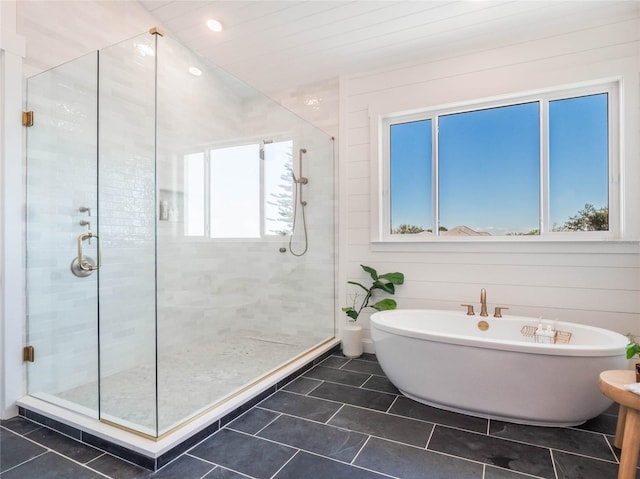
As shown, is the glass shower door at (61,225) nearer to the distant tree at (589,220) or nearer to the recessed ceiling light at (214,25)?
the recessed ceiling light at (214,25)

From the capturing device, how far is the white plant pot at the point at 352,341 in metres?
3.09

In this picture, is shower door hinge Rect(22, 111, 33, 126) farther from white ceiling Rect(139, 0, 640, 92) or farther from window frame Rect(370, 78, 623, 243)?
window frame Rect(370, 78, 623, 243)

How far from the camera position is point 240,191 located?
3086 mm

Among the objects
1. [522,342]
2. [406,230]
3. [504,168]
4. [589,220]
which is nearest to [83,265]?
[406,230]

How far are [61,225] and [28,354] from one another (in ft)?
2.52

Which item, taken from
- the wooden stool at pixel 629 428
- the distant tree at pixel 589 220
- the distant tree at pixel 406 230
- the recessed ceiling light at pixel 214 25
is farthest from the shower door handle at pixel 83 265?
the distant tree at pixel 589 220

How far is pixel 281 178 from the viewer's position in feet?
10.6

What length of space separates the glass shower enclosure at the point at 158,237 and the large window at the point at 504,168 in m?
0.88

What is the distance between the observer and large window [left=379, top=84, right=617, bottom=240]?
2553 millimetres

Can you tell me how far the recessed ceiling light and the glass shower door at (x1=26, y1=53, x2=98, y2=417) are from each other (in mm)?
931

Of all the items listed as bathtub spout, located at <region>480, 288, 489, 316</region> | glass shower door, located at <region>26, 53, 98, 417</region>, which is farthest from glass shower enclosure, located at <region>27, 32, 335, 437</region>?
bathtub spout, located at <region>480, 288, 489, 316</region>

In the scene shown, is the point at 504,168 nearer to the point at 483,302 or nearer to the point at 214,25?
the point at 483,302

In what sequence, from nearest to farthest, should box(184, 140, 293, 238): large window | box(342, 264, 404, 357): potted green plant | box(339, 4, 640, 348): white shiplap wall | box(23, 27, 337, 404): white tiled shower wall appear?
box(23, 27, 337, 404): white tiled shower wall
box(339, 4, 640, 348): white shiplap wall
box(184, 140, 293, 238): large window
box(342, 264, 404, 357): potted green plant

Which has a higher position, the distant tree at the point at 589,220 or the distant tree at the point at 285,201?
the distant tree at the point at 285,201
